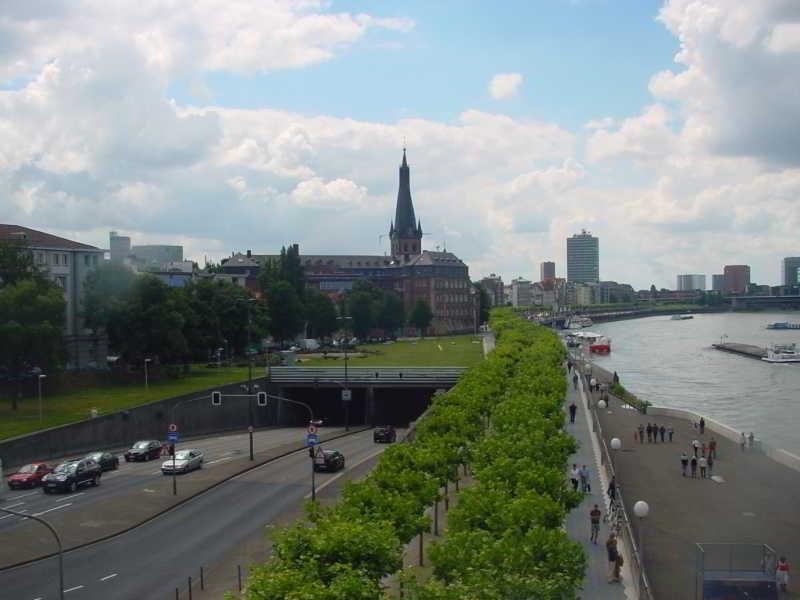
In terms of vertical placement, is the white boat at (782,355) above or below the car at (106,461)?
below

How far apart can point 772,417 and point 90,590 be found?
67.8m

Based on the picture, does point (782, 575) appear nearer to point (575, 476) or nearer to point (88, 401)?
point (575, 476)

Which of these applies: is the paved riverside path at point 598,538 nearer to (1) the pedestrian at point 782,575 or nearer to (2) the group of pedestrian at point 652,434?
(1) the pedestrian at point 782,575

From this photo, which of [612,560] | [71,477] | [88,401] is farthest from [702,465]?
[88,401]

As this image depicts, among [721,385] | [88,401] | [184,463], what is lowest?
[721,385]

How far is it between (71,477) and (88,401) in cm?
2206

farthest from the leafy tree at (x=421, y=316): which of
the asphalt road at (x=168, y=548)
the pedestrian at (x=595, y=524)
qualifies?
the pedestrian at (x=595, y=524)

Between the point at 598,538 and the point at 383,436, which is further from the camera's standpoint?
the point at 383,436

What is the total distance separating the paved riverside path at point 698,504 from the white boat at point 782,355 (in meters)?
90.3

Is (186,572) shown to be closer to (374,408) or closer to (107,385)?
(107,385)

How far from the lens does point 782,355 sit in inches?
5600

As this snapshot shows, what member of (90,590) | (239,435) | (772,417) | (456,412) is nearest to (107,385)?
(239,435)

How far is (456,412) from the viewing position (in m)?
38.9

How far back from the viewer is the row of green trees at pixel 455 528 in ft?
52.6
